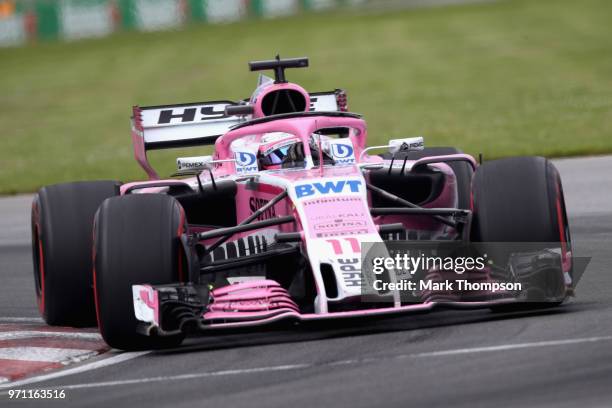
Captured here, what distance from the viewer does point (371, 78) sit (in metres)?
32.0

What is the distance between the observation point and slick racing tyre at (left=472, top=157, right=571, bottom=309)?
809 centimetres

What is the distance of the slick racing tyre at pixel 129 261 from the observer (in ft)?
25.5

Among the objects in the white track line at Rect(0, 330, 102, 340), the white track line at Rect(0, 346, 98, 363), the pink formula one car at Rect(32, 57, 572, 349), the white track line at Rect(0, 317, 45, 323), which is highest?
the pink formula one car at Rect(32, 57, 572, 349)

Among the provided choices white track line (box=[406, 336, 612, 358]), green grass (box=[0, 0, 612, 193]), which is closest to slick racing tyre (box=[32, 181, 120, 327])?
white track line (box=[406, 336, 612, 358])

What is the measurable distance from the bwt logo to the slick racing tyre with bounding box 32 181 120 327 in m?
1.80

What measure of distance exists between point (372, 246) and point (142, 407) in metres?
1.95

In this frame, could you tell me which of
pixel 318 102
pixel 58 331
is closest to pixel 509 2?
pixel 318 102

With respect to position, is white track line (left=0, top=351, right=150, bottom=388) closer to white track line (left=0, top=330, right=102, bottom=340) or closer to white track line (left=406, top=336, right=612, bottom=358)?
white track line (left=0, top=330, right=102, bottom=340)

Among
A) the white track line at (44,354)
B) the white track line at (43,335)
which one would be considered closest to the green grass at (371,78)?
the white track line at (43,335)

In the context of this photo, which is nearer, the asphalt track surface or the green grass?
the asphalt track surface

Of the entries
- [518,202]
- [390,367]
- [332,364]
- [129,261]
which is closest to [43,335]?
[129,261]

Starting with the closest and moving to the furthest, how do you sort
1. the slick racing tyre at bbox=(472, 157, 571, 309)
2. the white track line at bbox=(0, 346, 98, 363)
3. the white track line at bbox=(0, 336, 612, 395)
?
the white track line at bbox=(0, 336, 612, 395), the white track line at bbox=(0, 346, 98, 363), the slick racing tyre at bbox=(472, 157, 571, 309)

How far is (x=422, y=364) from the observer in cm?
672

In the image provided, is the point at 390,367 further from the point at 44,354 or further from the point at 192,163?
the point at 192,163
